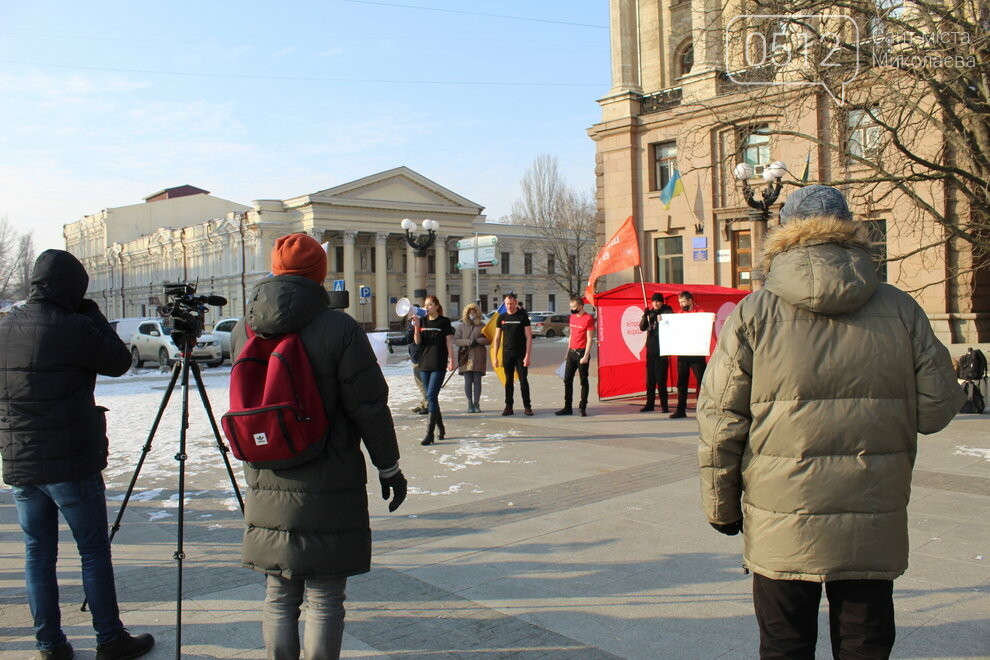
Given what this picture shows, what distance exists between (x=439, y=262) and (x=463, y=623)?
255ft

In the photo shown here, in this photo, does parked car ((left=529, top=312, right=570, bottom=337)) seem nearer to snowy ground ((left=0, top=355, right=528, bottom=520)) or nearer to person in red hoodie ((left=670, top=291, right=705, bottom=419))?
snowy ground ((left=0, top=355, right=528, bottom=520))

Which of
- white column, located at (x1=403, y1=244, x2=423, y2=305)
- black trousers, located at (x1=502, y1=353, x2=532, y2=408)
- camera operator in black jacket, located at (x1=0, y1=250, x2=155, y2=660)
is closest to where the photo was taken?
camera operator in black jacket, located at (x1=0, y1=250, x2=155, y2=660)

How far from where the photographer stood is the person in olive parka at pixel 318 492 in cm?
314

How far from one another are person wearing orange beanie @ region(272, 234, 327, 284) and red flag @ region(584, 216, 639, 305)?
11.0 metres

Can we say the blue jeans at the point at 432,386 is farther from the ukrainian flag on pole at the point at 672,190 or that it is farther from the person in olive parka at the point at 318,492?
the ukrainian flag on pole at the point at 672,190

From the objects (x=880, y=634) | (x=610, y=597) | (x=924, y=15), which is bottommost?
(x=610, y=597)

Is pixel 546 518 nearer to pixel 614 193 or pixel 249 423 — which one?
pixel 249 423

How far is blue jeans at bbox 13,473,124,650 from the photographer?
386 centimetres

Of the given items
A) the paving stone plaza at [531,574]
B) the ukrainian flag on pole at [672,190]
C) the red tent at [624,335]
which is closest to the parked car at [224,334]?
the ukrainian flag on pole at [672,190]

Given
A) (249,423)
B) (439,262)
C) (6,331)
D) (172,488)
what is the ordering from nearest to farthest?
(249,423), (6,331), (172,488), (439,262)

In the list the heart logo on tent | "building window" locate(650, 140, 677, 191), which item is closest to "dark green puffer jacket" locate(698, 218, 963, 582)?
the heart logo on tent

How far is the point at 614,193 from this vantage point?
3122 cm

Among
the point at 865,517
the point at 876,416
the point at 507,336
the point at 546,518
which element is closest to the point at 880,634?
the point at 865,517

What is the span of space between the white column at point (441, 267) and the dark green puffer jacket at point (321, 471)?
77359 mm
